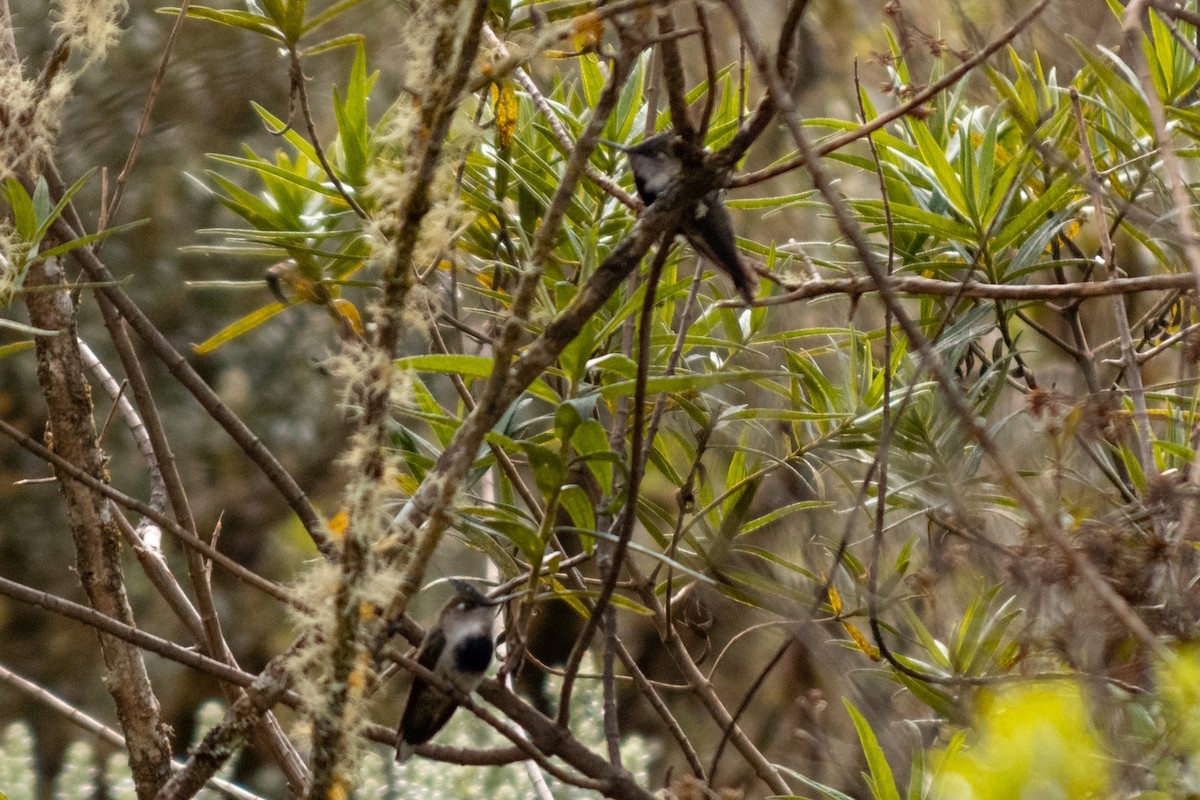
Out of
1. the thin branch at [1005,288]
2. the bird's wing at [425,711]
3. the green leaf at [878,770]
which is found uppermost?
the thin branch at [1005,288]

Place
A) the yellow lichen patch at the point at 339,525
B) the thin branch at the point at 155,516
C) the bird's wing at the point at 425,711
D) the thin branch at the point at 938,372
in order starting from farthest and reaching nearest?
the bird's wing at the point at 425,711
the thin branch at the point at 155,516
the yellow lichen patch at the point at 339,525
the thin branch at the point at 938,372

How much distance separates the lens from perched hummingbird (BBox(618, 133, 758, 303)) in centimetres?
153

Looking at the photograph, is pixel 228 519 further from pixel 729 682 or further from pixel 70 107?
pixel 729 682

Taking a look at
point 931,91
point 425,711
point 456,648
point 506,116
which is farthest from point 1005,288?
point 425,711

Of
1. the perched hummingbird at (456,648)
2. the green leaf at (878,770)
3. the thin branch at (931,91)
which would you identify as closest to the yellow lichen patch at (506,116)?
the thin branch at (931,91)

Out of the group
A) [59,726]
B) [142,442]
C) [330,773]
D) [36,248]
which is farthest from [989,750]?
[59,726]

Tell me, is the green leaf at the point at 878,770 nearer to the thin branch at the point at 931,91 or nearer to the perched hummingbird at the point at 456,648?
the perched hummingbird at the point at 456,648

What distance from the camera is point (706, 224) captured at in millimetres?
1543

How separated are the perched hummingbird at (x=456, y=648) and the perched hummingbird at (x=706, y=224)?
1.89ft

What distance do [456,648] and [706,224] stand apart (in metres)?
0.76

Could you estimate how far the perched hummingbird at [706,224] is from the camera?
5.01 ft

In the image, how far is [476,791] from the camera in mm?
2195

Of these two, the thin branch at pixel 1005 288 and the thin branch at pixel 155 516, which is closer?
the thin branch at pixel 155 516

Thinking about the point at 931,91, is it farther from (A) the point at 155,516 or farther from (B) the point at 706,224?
(A) the point at 155,516
